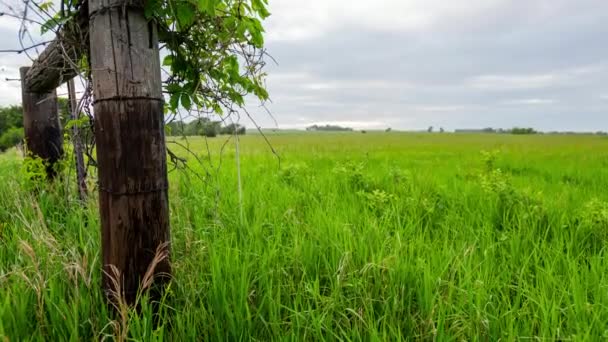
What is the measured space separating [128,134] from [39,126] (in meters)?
3.28

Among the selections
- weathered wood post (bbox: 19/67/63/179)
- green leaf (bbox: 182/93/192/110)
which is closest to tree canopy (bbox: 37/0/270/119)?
green leaf (bbox: 182/93/192/110)

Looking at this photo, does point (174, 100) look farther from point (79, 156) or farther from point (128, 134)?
point (79, 156)

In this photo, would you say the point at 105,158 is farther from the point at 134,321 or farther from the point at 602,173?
the point at 602,173

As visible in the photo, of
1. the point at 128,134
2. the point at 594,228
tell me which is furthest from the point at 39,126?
the point at 594,228

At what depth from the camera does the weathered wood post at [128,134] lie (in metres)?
1.43

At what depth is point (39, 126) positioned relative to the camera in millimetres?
3830

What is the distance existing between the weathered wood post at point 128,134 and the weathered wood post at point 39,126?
2.99 metres

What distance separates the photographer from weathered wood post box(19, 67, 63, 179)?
382 cm

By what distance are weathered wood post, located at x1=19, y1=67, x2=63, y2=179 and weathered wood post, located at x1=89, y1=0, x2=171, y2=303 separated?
299 centimetres

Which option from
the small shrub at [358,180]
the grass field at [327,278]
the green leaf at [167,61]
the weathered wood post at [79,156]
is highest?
the green leaf at [167,61]

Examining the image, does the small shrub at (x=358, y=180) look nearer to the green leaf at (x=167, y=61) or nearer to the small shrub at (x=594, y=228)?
the small shrub at (x=594, y=228)

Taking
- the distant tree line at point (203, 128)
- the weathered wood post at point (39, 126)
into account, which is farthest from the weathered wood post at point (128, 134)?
the weathered wood post at point (39, 126)

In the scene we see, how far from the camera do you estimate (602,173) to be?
640 cm

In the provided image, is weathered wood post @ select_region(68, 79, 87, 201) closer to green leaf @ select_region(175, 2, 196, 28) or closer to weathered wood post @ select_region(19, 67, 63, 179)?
weathered wood post @ select_region(19, 67, 63, 179)
